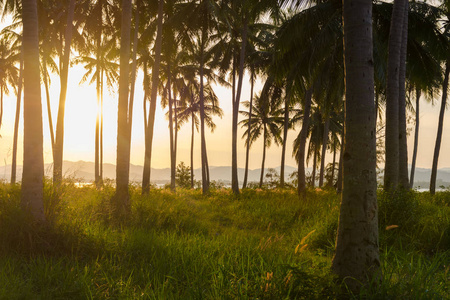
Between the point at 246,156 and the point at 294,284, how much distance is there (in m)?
24.2

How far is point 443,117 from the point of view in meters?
17.8

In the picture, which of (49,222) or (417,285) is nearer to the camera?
(417,285)

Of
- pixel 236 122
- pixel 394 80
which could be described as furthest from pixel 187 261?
pixel 236 122

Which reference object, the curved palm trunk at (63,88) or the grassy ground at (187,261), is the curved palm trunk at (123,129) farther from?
the curved palm trunk at (63,88)

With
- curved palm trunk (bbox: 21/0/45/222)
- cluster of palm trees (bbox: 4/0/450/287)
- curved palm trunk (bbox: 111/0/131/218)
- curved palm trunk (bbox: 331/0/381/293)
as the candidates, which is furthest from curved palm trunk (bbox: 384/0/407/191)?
curved palm trunk (bbox: 21/0/45/222)

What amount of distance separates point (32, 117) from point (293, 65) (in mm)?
10276

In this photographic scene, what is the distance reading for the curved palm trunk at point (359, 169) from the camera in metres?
2.98

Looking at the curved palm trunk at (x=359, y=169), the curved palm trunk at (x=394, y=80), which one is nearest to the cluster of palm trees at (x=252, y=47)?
the curved palm trunk at (x=394, y=80)

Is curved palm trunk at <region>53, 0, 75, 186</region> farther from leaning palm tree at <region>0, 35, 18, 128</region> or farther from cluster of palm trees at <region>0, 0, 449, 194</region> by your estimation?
leaning palm tree at <region>0, 35, 18, 128</region>

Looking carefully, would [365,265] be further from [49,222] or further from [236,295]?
[49,222]

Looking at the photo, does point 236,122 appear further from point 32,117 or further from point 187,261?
point 187,261

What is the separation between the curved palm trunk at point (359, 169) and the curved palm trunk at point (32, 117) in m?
4.51

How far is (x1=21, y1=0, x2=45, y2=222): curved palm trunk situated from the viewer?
185 inches

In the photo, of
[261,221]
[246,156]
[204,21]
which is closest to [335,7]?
[204,21]
